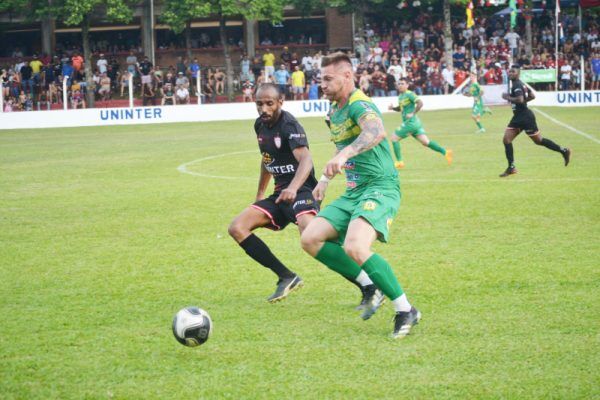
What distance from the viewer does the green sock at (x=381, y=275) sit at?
263 inches

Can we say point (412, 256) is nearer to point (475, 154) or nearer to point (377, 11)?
point (475, 154)

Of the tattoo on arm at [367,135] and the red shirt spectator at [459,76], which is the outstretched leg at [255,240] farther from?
the red shirt spectator at [459,76]

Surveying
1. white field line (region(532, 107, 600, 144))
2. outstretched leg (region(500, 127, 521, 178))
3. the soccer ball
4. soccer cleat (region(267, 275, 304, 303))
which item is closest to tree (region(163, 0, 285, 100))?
white field line (region(532, 107, 600, 144))

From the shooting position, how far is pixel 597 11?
5019 centimetres

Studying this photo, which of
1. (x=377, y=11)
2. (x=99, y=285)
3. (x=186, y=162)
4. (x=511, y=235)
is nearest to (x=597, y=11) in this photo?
(x=377, y=11)

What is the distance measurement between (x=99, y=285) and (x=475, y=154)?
14.3 m

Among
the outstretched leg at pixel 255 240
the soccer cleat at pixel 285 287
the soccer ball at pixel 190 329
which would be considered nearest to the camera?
the soccer ball at pixel 190 329

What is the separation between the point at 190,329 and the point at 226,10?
4039 centimetres

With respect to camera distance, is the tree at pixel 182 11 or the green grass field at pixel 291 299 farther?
the tree at pixel 182 11

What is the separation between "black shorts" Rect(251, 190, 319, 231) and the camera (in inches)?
319

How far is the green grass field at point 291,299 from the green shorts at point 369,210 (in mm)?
826

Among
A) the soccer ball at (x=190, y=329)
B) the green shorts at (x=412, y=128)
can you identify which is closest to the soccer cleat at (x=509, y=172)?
the green shorts at (x=412, y=128)

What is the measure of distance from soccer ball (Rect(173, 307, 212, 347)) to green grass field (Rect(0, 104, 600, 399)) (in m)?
0.12

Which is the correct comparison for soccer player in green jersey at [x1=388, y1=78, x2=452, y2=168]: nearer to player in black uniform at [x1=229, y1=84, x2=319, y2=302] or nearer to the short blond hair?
player in black uniform at [x1=229, y1=84, x2=319, y2=302]
